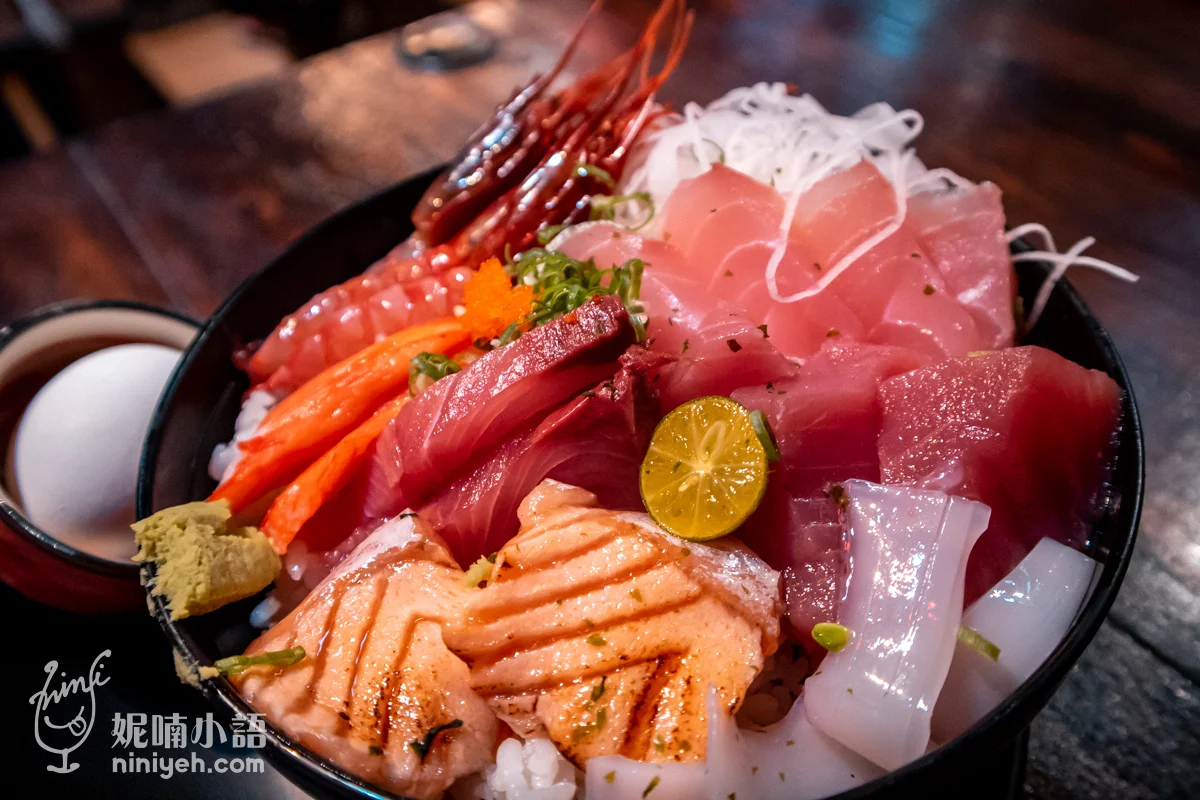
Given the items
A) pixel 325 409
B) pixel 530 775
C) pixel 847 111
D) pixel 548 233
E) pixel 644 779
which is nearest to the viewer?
pixel 644 779

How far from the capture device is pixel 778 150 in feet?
7.14

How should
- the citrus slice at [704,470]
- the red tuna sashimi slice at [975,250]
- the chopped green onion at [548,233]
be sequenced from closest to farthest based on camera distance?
the citrus slice at [704,470] → the red tuna sashimi slice at [975,250] → the chopped green onion at [548,233]

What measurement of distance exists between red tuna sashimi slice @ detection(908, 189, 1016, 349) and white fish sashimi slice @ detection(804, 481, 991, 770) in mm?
581

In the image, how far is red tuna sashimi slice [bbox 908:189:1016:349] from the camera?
1682 mm

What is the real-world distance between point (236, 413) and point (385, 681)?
94 centimetres

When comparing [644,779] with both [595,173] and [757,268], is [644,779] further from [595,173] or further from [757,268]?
[595,173]

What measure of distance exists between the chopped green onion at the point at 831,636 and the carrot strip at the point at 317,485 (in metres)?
0.95

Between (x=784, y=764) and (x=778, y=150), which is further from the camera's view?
(x=778, y=150)

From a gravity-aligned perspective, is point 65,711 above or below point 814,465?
below

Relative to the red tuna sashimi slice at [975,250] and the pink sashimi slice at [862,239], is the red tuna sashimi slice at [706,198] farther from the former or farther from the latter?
the red tuna sashimi slice at [975,250]

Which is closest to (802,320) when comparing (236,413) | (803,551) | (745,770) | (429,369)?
(803,551)

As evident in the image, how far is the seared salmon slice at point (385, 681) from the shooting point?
3.95ft

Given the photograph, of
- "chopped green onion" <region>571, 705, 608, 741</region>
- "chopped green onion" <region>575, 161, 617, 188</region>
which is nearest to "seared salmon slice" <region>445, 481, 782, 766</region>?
"chopped green onion" <region>571, 705, 608, 741</region>

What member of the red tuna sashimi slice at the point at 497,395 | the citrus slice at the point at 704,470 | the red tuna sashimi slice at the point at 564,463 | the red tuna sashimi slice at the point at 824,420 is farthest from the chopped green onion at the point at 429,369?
the red tuna sashimi slice at the point at 824,420
